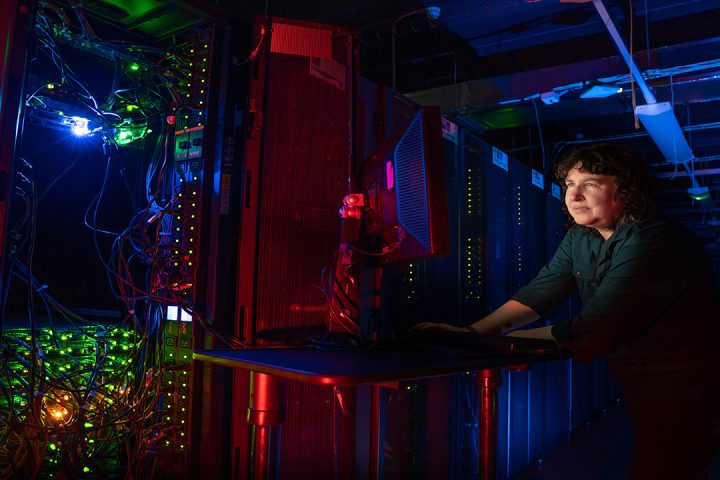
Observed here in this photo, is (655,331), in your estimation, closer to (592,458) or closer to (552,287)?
(552,287)

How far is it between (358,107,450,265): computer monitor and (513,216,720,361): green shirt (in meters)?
0.45

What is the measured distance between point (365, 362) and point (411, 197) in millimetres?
522

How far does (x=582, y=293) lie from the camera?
191 centimetres

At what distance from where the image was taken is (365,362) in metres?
1.18

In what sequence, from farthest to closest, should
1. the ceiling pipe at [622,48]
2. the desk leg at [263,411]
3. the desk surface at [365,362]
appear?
the ceiling pipe at [622,48] < the desk leg at [263,411] < the desk surface at [365,362]

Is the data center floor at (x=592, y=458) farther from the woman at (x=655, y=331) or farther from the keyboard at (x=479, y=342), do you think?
the keyboard at (x=479, y=342)

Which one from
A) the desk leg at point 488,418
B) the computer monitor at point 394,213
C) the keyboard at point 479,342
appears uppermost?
the computer monitor at point 394,213

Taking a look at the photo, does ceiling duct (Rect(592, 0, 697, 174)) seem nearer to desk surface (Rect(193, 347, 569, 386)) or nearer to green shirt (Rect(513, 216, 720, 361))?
green shirt (Rect(513, 216, 720, 361))

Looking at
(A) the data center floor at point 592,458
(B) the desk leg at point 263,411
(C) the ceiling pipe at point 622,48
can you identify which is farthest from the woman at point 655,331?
(A) the data center floor at point 592,458

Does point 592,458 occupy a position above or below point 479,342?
below

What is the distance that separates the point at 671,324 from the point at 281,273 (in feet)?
3.99

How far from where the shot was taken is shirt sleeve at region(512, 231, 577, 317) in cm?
197

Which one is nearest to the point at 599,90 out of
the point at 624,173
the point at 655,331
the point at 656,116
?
the point at 656,116

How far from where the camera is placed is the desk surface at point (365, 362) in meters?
0.98
